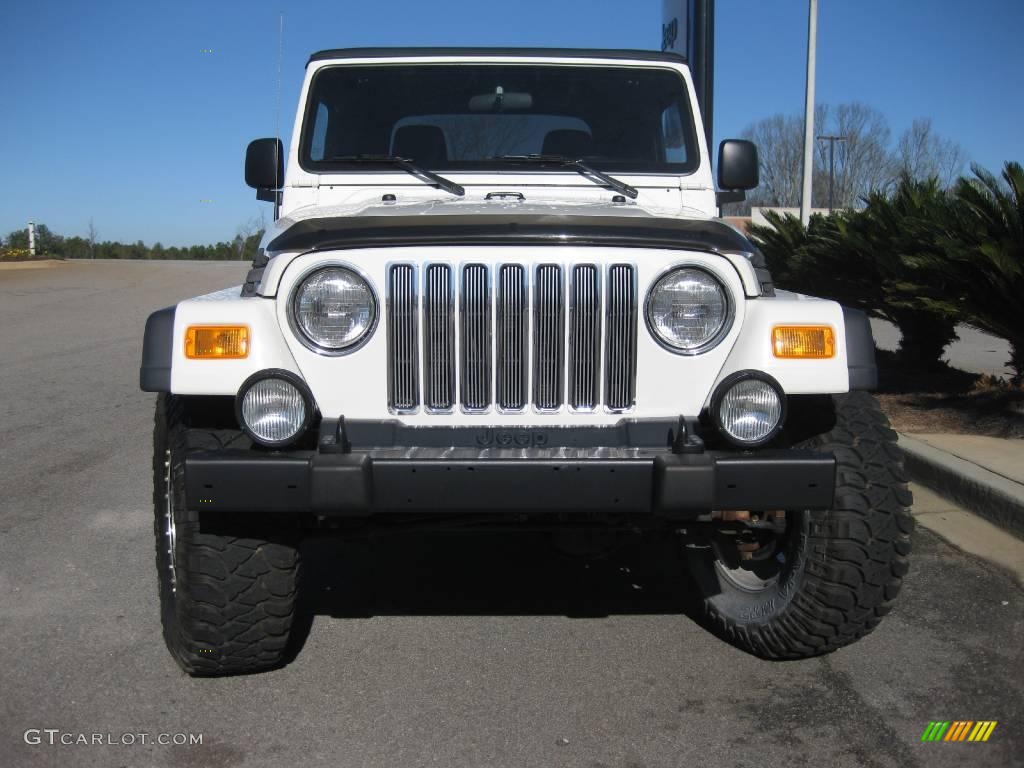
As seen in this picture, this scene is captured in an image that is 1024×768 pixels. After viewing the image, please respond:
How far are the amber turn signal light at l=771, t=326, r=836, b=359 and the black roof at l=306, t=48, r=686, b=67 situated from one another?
2.22 metres

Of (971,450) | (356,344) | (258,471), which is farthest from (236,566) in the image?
(971,450)

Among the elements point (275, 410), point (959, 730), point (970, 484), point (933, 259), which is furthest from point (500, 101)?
point (933, 259)

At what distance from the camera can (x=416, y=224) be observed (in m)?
3.23

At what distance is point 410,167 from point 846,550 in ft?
7.81

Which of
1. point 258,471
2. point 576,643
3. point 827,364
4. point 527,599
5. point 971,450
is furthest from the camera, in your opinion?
point 971,450

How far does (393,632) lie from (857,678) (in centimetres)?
162

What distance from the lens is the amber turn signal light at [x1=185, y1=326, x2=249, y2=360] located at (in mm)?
3041

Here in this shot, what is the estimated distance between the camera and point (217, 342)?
3047 mm

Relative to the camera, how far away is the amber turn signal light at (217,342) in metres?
3.04

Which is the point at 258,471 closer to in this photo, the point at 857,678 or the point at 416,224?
the point at 416,224

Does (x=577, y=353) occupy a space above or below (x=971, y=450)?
above

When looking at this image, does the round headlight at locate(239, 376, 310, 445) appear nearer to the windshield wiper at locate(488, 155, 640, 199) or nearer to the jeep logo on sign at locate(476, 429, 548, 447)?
the jeep logo on sign at locate(476, 429, 548, 447)

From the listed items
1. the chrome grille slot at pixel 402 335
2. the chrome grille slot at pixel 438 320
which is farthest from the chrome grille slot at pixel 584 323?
the chrome grille slot at pixel 402 335

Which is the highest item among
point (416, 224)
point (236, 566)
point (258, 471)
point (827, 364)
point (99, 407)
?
point (416, 224)
